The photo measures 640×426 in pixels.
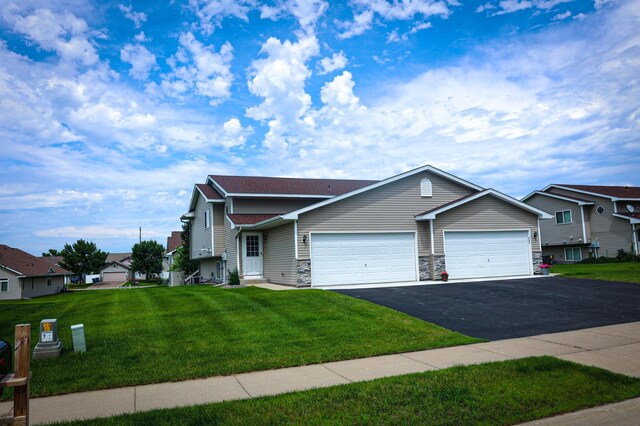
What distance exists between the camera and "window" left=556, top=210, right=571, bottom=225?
38.5 metres

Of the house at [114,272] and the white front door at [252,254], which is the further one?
the house at [114,272]

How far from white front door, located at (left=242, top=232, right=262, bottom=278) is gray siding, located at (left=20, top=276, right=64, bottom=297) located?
31834 millimetres

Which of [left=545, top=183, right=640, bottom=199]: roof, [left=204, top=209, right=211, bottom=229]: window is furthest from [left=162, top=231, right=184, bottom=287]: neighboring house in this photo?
[left=545, top=183, right=640, bottom=199]: roof

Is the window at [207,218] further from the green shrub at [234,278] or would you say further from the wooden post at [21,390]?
the wooden post at [21,390]

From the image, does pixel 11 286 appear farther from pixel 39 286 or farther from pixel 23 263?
pixel 39 286

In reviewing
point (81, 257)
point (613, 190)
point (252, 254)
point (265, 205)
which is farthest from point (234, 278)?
point (81, 257)

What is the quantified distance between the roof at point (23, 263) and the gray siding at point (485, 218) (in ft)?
131

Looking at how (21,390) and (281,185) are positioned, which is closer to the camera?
(21,390)

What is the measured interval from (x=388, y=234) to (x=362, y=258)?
180 centimetres

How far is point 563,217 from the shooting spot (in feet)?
128

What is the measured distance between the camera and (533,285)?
17938mm

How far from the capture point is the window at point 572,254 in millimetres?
38591

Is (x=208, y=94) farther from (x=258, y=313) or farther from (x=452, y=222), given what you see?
(x=452, y=222)

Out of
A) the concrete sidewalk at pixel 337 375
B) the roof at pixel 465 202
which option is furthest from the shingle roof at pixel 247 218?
the concrete sidewalk at pixel 337 375
